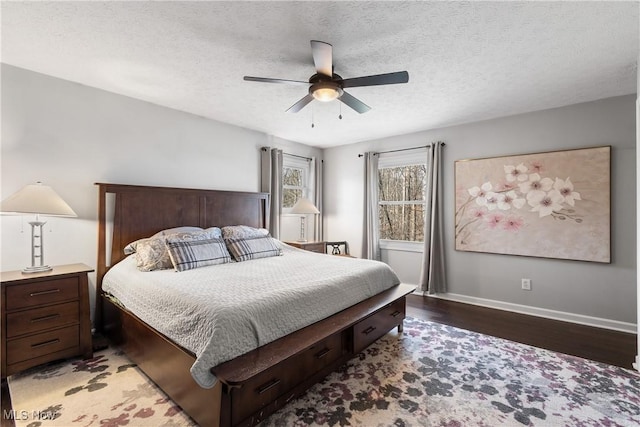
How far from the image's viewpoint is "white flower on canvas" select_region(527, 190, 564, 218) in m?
3.33

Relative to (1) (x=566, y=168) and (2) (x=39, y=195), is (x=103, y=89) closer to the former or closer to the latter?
(2) (x=39, y=195)

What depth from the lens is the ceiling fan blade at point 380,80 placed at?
1998 millimetres

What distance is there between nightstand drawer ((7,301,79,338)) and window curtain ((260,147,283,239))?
2521 millimetres

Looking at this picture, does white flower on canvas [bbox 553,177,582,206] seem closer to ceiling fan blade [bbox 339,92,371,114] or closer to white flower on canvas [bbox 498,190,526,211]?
white flower on canvas [bbox 498,190,526,211]

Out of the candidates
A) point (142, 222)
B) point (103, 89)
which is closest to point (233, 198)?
point (142, 222)

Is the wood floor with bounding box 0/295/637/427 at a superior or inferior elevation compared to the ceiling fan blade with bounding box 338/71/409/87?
inferior

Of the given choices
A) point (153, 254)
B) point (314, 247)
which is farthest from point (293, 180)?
point (153, 254)

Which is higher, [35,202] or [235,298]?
[35,202]

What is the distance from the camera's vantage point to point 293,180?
17.1 ft

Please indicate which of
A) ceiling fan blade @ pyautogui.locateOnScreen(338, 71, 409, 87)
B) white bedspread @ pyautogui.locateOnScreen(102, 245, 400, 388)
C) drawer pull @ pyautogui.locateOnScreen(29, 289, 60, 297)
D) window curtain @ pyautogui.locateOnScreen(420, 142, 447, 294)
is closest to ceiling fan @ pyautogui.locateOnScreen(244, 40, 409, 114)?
ceiling fan blade @ pyautogui.locateOnScreen(338, 71, 409, 87)

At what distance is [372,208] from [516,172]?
206 centimetres

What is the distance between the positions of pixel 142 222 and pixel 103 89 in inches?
54.9

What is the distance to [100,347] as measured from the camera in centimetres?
257

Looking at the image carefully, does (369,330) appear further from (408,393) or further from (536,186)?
(536,186)
